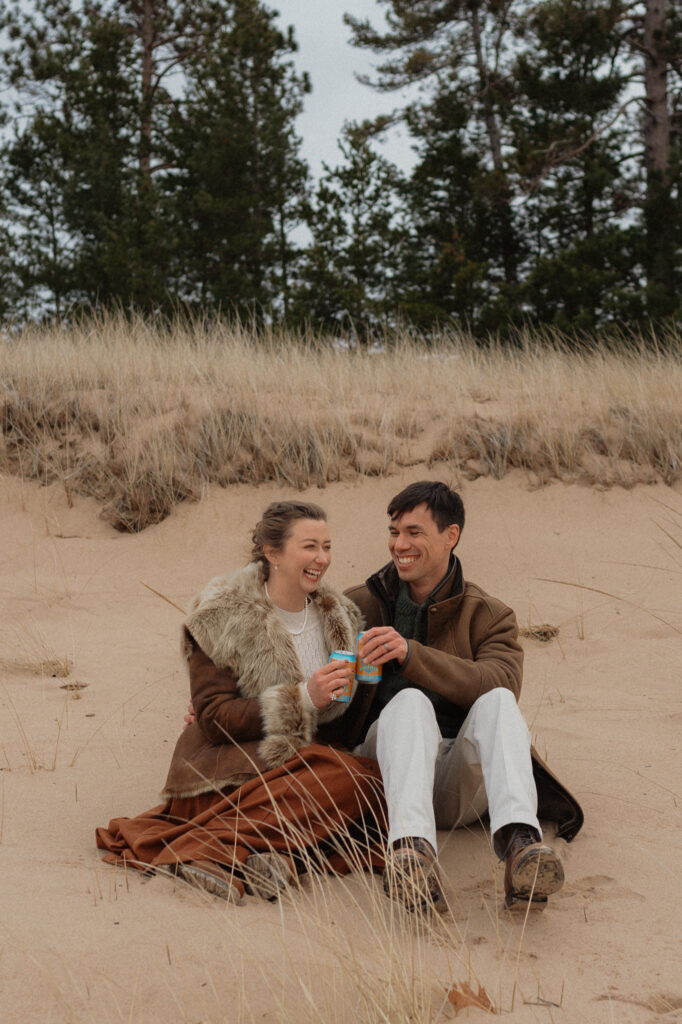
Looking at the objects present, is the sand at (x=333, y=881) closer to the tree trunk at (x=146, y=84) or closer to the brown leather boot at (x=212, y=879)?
the brown leather boot at (x=212, y=879)

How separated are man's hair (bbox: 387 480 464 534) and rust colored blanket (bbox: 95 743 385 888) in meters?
0.93

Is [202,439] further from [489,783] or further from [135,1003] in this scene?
[135,1003]

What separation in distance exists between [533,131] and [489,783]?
16.1 metres

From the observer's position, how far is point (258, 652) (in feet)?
11.5

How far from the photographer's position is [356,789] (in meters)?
3.44

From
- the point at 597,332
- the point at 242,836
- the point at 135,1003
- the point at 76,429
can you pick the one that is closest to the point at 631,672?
the point at 242,836

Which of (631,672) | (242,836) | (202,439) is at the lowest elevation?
(631,672)

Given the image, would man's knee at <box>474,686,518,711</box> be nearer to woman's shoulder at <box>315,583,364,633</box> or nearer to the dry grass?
woman's shoulder at <box>315,583,364,633</box>

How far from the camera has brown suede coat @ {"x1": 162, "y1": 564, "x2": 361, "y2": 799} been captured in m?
3.39

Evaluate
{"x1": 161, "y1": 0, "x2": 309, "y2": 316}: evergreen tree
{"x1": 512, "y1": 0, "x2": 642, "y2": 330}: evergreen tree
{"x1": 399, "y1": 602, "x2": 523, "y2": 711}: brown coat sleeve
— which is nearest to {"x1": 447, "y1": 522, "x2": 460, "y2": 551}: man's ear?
{"x1": 399, "y1": 602, "x2": 523, "y2": 711}: brown coat sleeve

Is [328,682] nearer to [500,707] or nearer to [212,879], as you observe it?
[500,707]

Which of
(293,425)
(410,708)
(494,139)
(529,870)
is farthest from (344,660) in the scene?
(494,139)

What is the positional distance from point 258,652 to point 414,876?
38.0 inches

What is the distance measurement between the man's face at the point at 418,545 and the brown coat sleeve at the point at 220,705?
0.77m
